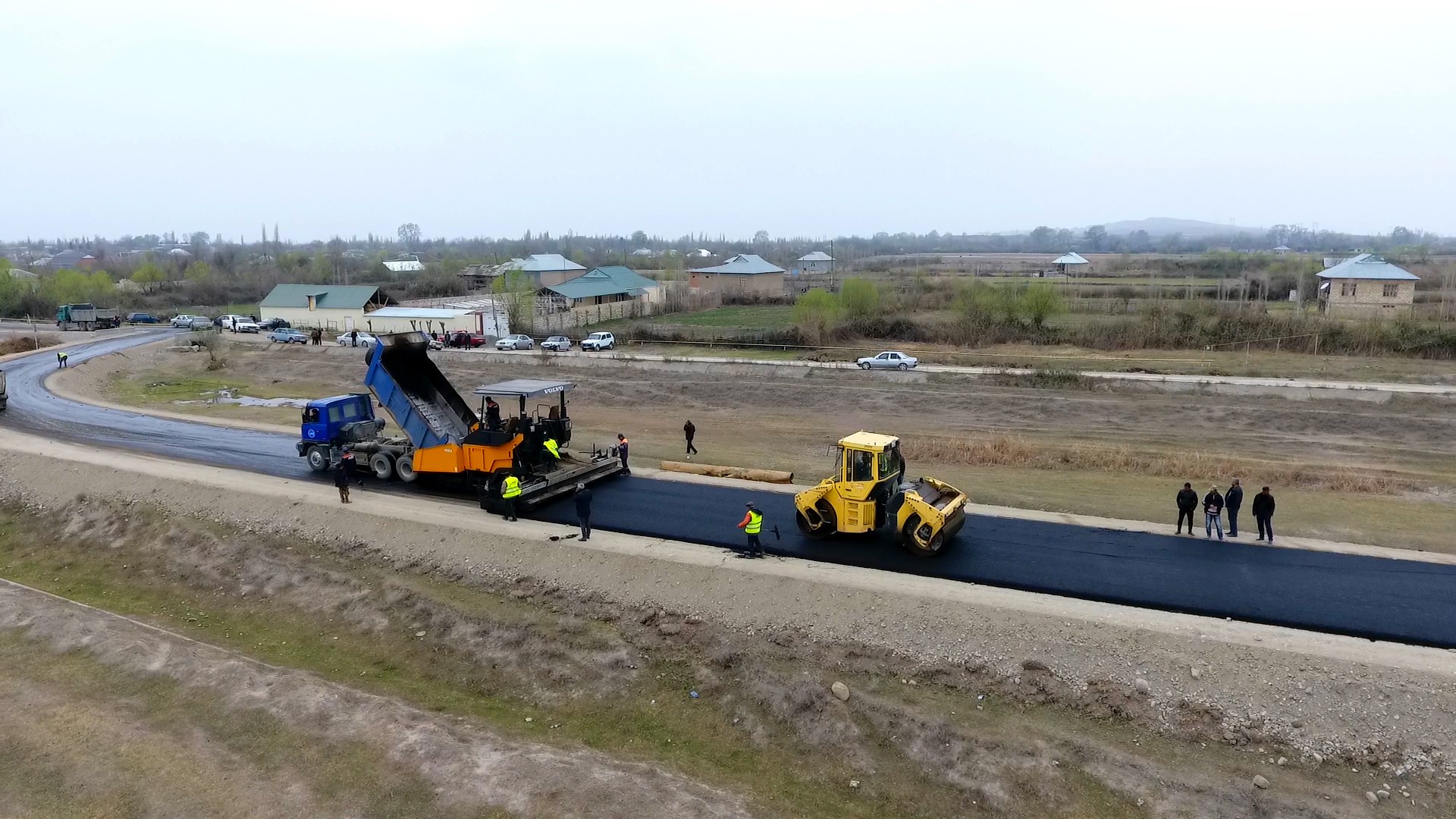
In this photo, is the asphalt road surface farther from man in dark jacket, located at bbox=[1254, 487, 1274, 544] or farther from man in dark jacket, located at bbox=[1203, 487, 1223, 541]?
man in dark jacket, located at bbox=[1254, 487, 1274, 544]

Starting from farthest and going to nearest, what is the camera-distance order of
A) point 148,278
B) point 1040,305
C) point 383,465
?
point 148,278, point 1040,305, point 383,465

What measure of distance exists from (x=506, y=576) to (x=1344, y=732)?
42.1 ft

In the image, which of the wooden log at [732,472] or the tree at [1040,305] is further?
the tree at [1040,305]

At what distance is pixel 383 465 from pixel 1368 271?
67.8m

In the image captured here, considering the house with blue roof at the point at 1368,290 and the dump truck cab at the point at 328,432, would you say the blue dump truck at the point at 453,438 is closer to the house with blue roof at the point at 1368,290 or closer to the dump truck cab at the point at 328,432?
the dump truck cab at the point at 328,432

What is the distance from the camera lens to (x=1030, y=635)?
12828 millimetres

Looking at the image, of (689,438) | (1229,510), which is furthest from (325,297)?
(1229,510)

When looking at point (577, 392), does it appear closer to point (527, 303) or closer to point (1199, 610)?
point (527, 303)

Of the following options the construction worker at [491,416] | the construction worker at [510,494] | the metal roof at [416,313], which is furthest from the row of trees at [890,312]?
the construction worker at [510,494]

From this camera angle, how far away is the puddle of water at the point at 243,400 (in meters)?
35.2

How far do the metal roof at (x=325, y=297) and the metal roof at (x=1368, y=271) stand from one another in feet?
230

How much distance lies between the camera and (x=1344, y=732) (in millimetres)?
10820

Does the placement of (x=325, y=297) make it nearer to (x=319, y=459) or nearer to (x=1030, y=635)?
(x=319, y=459)

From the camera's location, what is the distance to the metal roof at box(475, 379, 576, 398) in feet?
63.6
